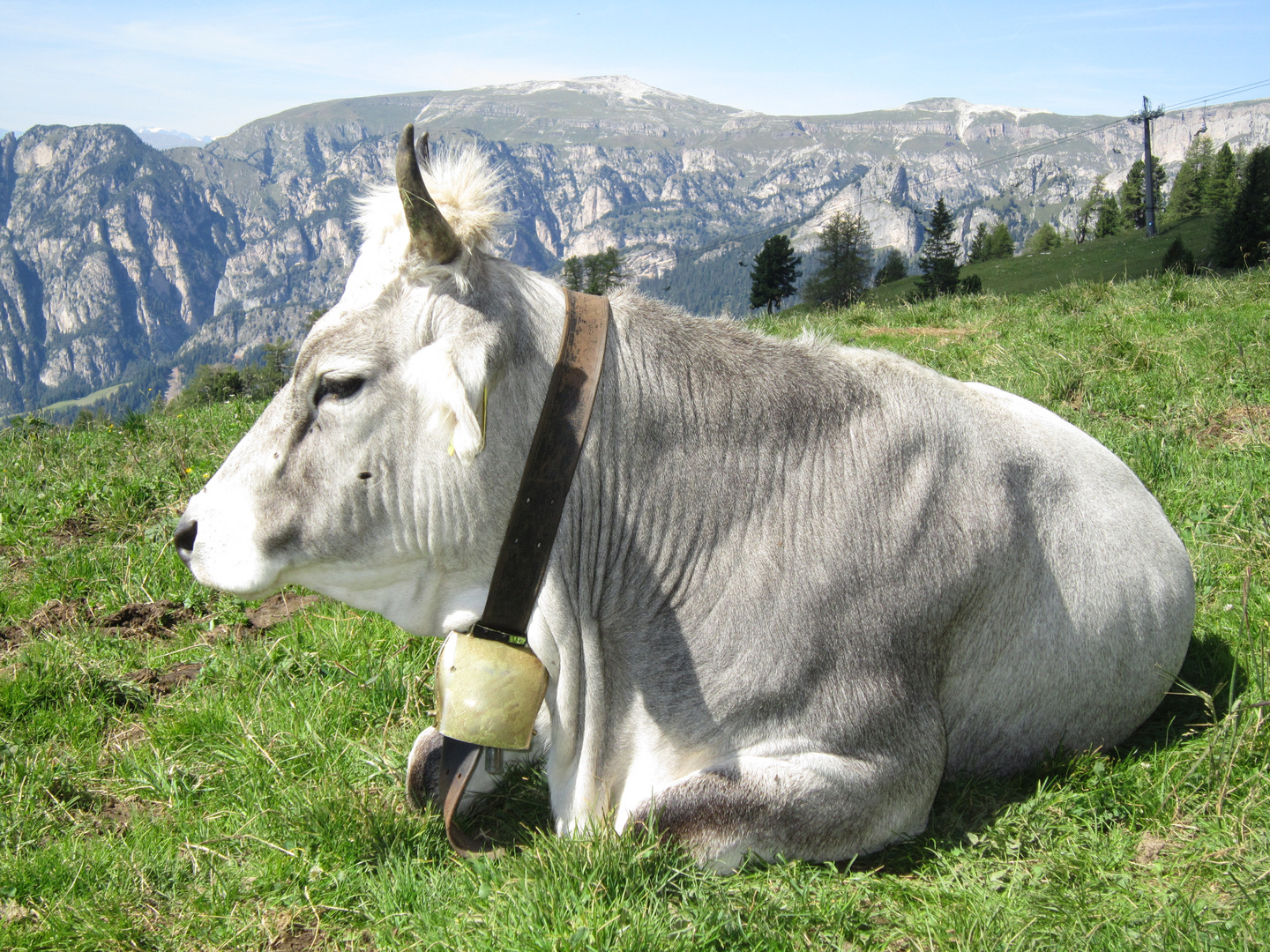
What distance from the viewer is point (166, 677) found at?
4543 millimetres

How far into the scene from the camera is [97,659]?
4.62 metres

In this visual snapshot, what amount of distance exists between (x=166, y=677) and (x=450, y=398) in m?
3.15

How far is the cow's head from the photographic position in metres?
2.69

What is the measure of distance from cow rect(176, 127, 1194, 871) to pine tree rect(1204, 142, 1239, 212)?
103 m

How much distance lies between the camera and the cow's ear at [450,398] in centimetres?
244

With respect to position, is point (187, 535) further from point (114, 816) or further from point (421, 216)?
point (114, 816)

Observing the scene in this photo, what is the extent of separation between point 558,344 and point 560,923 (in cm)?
180

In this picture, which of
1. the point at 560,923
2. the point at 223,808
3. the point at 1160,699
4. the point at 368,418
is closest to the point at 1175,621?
the point at 1160,699

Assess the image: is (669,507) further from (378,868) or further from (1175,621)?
(1175,621)

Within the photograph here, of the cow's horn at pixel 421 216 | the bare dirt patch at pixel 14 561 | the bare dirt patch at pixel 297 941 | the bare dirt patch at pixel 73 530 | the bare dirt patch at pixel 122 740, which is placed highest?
the cow's horn at pixel 421 216

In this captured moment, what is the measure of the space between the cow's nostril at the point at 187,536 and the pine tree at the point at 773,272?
78.6 meters

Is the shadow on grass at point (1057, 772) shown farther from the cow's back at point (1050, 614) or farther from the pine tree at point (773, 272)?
the pine tree at point (773, 272)

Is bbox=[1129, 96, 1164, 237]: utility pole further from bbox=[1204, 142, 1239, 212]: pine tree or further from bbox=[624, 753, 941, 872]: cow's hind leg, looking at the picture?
bbox=[624, 753, 941, 872]: cow's hind leg

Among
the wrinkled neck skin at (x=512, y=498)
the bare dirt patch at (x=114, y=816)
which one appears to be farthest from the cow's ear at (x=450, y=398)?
the bare dirt patch at (x=114, y=816)
